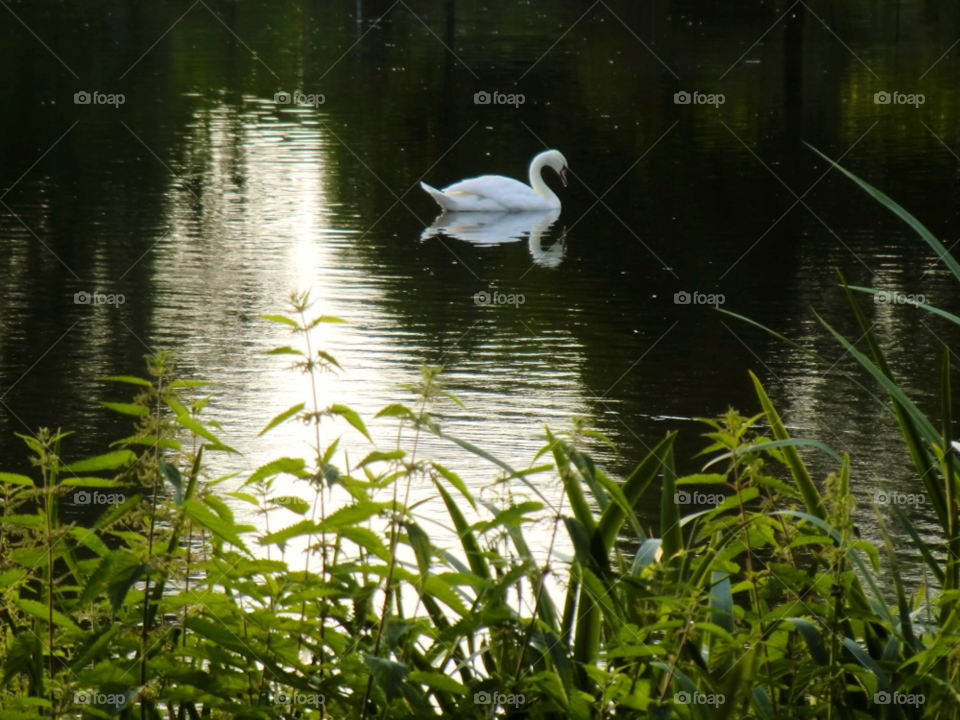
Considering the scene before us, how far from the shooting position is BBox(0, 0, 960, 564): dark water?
6914mm

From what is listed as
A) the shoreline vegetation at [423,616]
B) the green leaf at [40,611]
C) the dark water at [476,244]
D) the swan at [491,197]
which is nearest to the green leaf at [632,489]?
the shoreline vegetation at [423,616]

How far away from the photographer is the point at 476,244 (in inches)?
435

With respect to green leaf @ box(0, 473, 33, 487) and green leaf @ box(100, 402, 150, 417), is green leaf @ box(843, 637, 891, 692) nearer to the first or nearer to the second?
green leaf @ box(100, 402, 150, 417)

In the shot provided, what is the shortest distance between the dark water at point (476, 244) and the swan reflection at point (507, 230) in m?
0.08

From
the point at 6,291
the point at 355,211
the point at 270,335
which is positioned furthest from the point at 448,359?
the point at 355,211

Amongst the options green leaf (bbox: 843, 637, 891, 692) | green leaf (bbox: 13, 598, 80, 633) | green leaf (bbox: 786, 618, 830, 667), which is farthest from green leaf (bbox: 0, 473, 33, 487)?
green leaf (bbox: 843, 637, 891, 692)

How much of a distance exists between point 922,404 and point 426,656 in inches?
206

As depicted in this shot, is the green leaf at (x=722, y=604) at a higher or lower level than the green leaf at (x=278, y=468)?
lower

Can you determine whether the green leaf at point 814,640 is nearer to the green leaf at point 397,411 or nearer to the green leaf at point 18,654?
the green leaf at point 397,411

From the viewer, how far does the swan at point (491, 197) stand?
Result: 476 inches

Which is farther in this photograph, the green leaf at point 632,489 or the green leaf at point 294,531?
the green leaf at point 632,489

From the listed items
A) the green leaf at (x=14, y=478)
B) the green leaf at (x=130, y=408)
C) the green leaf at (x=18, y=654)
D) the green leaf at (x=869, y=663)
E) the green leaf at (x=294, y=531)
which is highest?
the green leaf at (x=130, y=408)

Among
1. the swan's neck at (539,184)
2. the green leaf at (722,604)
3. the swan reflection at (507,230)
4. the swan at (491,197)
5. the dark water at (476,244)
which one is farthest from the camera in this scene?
the swan's neck at (539,184)

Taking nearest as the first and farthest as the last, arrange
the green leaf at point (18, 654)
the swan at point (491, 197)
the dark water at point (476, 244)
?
1. the green leaf at point (18, 654)
2. the dark water at point (476, 244)
3. the swan at point (491, 197)
